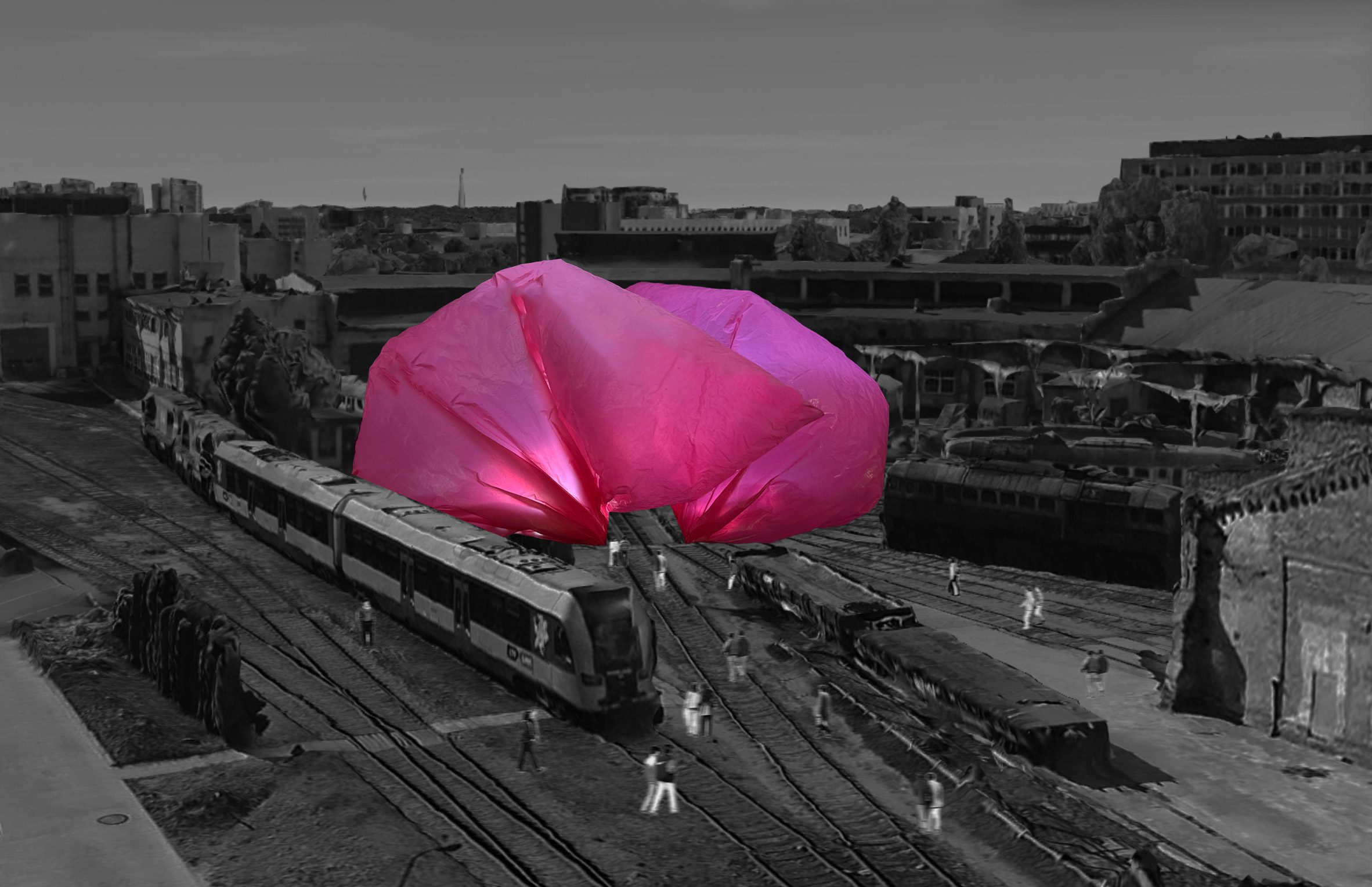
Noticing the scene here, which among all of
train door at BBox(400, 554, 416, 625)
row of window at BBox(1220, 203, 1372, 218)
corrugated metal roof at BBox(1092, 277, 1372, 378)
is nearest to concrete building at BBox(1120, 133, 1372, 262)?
row of window at BBox(1220, 203, 1372, 218)

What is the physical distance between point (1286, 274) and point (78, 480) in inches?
2951

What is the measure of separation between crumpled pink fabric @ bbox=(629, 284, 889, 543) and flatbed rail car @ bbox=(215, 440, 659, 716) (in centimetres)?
529

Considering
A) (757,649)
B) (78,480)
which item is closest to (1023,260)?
(78,480)

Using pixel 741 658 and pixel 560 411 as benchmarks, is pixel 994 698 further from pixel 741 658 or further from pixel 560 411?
pixel 560 411

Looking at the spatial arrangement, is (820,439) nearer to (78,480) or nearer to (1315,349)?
(78,480)

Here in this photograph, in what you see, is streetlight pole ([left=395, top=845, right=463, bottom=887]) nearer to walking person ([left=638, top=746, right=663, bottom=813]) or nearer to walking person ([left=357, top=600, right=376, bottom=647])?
walking person ([left=638, top=746, right=663, bottom=813])

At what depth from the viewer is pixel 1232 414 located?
7106cm

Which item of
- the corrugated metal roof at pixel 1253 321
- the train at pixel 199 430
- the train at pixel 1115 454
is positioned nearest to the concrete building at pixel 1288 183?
the corrugated metal roof at pixel 1253 321

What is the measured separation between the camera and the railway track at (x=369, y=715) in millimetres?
26062

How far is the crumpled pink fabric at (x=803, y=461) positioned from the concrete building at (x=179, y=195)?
178993 millimetres

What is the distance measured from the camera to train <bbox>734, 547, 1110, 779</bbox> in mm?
32250

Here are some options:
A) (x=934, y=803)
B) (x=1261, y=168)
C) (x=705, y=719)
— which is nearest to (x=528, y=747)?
(x=705, y=719)

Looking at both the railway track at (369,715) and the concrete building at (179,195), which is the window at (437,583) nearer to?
the railway track at (369,715)

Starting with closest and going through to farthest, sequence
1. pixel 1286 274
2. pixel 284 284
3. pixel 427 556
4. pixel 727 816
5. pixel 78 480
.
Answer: pixel 727 816 → pixel 427 556 → pixel 78 480 → pixel 284 284 → pixel 1286 274
